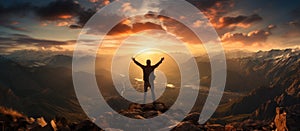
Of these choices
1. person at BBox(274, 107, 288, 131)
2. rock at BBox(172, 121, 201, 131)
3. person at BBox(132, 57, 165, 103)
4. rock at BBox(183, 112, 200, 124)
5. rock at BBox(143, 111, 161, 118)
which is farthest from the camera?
person at BBox(274, 107, 288, 131)

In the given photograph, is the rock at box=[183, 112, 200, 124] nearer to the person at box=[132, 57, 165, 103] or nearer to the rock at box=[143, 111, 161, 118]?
the rock at box=[143, 111, 161, 118]

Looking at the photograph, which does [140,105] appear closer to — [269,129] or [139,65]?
[139,65]

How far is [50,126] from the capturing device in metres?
26.3

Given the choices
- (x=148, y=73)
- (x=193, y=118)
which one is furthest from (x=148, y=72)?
(x=193, y=118)

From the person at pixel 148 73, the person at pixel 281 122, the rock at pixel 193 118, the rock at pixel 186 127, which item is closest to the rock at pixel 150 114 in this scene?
the rock at pixel 193 118

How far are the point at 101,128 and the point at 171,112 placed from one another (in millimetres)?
9841

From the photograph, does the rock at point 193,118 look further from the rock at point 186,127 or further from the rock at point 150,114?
the rock at point 150,114

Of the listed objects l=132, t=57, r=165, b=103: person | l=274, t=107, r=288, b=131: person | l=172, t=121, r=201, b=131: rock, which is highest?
l=132, t=57, r=165, b=103: person

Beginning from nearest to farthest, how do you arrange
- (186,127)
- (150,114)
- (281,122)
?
1. (186,127)
2. (150,114)
3. (281,122)

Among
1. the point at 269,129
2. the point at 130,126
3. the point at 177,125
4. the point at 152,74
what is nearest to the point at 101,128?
the point at 130,126

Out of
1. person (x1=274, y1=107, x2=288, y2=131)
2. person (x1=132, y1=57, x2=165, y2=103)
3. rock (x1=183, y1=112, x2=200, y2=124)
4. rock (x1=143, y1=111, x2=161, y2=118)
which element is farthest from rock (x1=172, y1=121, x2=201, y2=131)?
person (x1=274, y1=107, x2=288, y2=131)

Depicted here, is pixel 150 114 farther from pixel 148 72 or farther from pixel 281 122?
pixel 281 122

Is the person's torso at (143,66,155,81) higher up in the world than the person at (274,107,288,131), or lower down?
higher up

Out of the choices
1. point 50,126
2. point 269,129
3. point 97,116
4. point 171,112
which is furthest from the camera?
point 269,129
